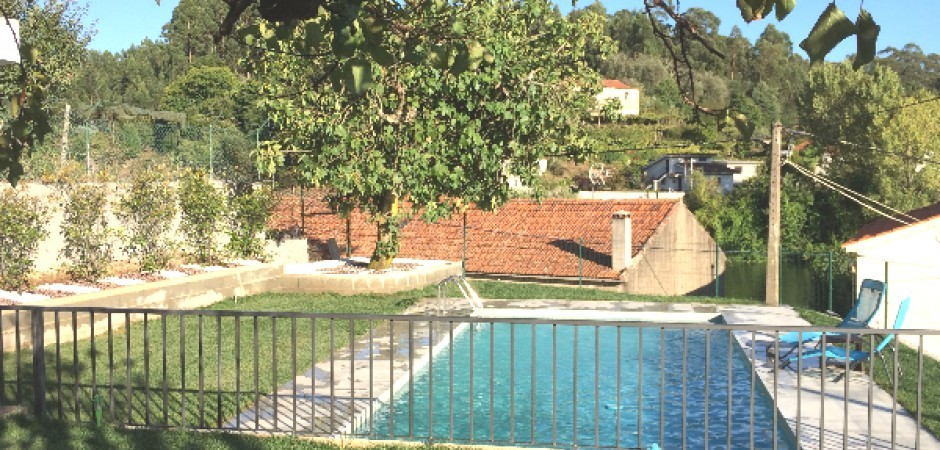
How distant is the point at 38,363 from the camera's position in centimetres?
737

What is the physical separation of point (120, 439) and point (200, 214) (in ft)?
35.4

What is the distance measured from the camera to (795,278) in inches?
1492

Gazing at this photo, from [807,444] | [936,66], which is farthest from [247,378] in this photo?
[936,66]

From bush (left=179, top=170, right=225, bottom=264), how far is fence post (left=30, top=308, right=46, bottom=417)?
→ 972cm

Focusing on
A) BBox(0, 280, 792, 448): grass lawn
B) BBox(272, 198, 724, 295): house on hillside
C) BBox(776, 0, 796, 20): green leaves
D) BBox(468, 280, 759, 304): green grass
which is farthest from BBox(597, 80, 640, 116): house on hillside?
BBox(776, 0, 796, 20): green leaves

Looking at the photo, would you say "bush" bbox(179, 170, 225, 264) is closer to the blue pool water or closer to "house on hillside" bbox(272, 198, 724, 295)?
the blue pool water

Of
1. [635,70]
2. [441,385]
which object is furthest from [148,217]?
[635,70]

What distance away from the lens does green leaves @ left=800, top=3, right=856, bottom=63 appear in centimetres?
187

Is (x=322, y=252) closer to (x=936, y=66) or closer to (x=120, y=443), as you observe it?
(x=120, y=443)

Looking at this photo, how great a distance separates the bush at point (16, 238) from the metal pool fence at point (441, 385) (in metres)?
1.40

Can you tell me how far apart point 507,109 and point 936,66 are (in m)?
85.5

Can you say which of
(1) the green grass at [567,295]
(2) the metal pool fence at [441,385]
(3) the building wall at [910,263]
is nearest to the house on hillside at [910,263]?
(3) the building wall at [910,263]

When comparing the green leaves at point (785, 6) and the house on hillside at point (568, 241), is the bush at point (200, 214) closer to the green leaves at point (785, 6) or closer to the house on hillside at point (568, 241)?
the house on hillside at point (568, 241)

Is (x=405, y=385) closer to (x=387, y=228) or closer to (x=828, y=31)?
(x=387, y=228)
